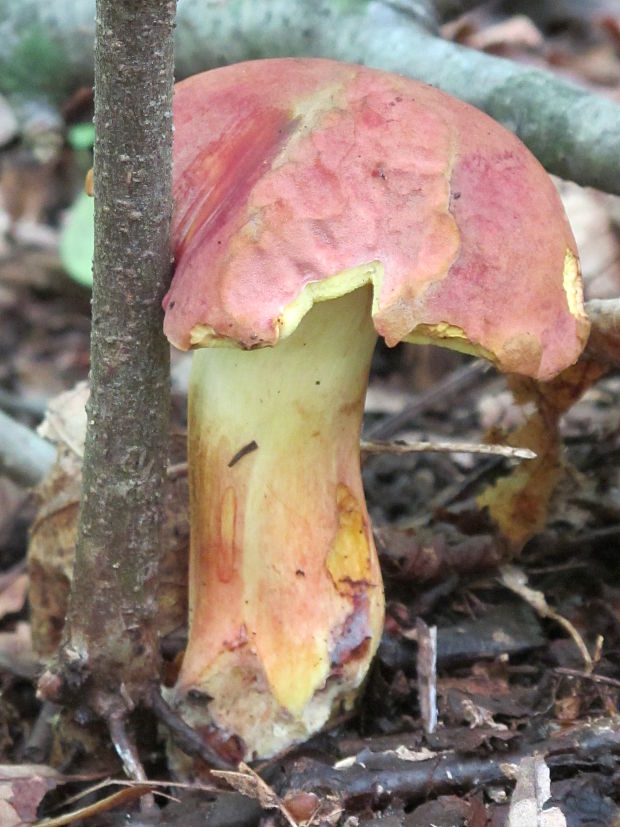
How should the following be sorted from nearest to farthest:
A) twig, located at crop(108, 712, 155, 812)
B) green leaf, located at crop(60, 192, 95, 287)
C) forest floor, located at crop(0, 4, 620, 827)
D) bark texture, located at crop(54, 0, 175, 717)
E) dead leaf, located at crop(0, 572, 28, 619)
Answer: bark texture, located at crop(54, 0, 175, 717) < forest floor, located at crop(0, 4, 620, 827) < twig, located at crop(108, 712, 155, 812) < dead leaf, located at crop(0, 572, 28, 619) < green leaf, located at crop(60, 192, 95, 287)

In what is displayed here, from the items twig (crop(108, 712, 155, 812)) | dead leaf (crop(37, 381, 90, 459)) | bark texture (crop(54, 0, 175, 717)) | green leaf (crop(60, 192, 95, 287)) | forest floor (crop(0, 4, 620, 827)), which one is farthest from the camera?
green leaf (crop(60, 192, 95, 287))

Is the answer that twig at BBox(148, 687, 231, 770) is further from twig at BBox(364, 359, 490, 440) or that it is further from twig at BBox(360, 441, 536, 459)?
twig at BBox(364, 359, 490, 440)

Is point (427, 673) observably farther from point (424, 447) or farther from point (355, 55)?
point (355, 55)

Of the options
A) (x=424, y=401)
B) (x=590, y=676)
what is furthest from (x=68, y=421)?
(x=590, y=676)

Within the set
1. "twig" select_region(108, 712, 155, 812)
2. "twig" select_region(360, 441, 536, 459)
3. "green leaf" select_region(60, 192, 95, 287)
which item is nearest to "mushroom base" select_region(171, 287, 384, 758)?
"twig" select_region(108, 712, 155, 812)

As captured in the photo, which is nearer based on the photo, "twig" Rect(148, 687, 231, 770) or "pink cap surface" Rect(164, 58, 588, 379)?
"pink cap surface" Rect(164, 58, 588, 379)

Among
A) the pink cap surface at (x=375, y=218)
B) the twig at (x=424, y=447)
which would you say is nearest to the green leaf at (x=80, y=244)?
the twig at (x=424, y=447)
